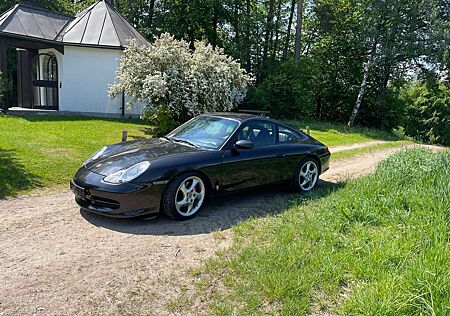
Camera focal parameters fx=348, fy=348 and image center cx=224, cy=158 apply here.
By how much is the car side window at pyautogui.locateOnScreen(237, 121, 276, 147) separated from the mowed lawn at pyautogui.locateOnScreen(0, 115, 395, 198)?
11.2ft

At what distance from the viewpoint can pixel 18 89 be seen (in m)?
16.8

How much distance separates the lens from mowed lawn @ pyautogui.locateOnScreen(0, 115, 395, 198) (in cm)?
624

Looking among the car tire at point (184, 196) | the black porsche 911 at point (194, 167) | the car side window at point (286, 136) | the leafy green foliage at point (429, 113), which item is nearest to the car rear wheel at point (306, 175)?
the black porsche 911 at point (194, 167)

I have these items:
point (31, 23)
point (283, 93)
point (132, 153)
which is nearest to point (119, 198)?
point (132, 153)

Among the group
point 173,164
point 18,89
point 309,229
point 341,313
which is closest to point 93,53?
point 18,89

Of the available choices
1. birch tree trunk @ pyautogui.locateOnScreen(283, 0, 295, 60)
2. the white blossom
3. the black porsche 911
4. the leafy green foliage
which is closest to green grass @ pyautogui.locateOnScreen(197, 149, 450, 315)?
the black porsche 911

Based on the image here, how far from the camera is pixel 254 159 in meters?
5.54

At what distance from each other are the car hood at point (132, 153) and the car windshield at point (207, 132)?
239 mm

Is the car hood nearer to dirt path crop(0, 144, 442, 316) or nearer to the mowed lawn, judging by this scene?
dirt path crop(0, 144, 442, 316)

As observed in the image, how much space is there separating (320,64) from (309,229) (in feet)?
79.4

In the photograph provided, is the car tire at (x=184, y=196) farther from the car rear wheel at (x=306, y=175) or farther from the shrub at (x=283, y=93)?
the shrub at (x=283, y=93)

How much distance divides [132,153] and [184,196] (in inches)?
40.6

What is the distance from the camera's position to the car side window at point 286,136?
6244 millimetres

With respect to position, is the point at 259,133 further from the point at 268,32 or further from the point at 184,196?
the point at 268,32
